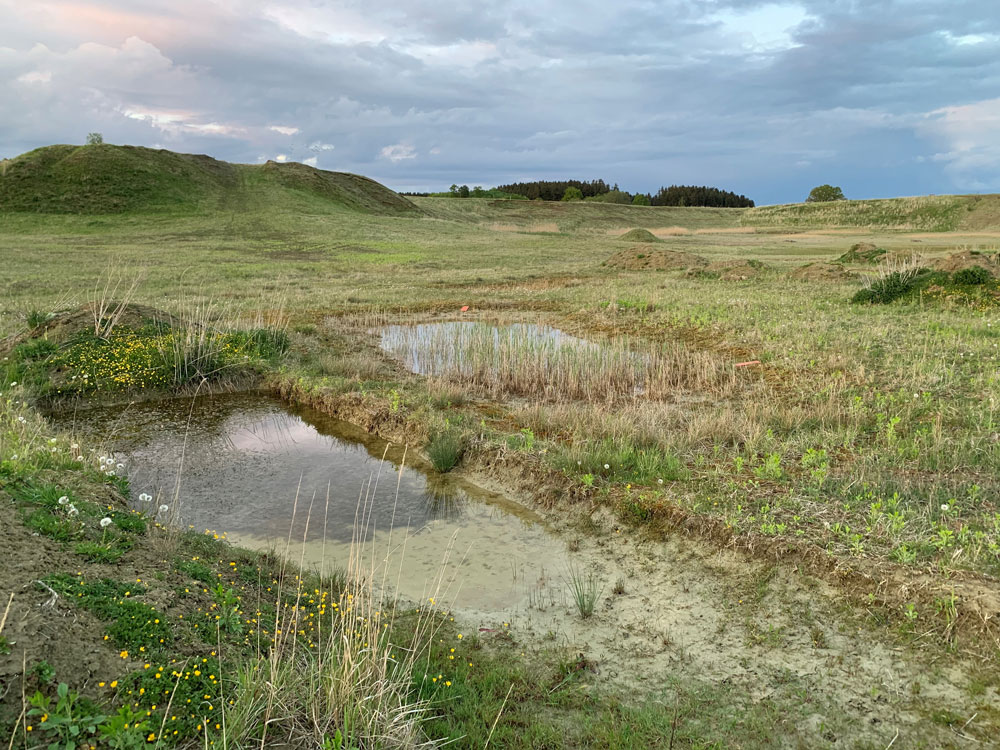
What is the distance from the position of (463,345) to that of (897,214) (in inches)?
2582

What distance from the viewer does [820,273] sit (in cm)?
2269

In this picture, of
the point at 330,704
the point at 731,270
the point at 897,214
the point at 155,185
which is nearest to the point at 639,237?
the point at 731,270

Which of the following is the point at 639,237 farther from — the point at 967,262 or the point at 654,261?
the point at 967,262

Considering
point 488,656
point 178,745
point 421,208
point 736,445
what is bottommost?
point 488,656

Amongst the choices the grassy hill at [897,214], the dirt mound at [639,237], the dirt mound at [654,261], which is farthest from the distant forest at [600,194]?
the dirt mound at [654,261]

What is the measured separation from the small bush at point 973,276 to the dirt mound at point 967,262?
36cm

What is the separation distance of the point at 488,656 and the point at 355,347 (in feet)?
34.7

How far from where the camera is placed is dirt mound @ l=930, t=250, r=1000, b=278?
55.4 ft

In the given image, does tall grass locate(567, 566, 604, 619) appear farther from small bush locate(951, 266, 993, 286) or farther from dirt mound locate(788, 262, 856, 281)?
dirt mound locate(788, 262, 856, 281)

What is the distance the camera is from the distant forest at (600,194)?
9876 cm

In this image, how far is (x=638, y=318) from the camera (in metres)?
16.7

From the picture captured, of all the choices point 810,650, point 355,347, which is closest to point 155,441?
point 355,347

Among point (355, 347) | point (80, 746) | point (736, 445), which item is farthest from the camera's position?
point (355, 347)

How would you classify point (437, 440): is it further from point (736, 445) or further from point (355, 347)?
point (355, 347)
